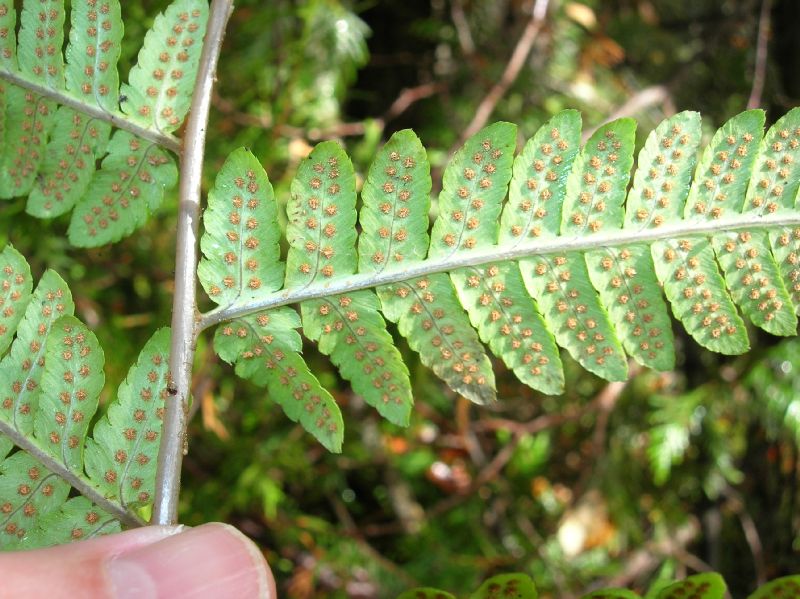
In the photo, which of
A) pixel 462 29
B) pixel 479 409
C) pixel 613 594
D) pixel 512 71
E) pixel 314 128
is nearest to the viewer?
pixel 613 594

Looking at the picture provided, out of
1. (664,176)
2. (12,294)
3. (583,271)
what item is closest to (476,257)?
(583,271)

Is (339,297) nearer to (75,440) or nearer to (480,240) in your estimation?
(480,240)

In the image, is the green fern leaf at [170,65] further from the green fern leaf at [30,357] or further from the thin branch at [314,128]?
the thin branch at [314,128]

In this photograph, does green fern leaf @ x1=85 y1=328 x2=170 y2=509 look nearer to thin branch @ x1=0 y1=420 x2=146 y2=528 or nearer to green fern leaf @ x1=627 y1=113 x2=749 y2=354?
thin branch @ x1=0 y1=420 x2=146 y2=528

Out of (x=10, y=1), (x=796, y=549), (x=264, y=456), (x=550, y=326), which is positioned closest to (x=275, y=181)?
(x=264, y=456)

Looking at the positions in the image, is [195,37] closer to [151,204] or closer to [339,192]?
[151,204]

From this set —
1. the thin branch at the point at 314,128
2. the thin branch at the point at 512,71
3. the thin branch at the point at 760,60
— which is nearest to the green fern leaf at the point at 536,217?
the thin branch at the point at 512,71

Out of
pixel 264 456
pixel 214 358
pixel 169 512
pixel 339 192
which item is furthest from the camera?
pixel 264 456
